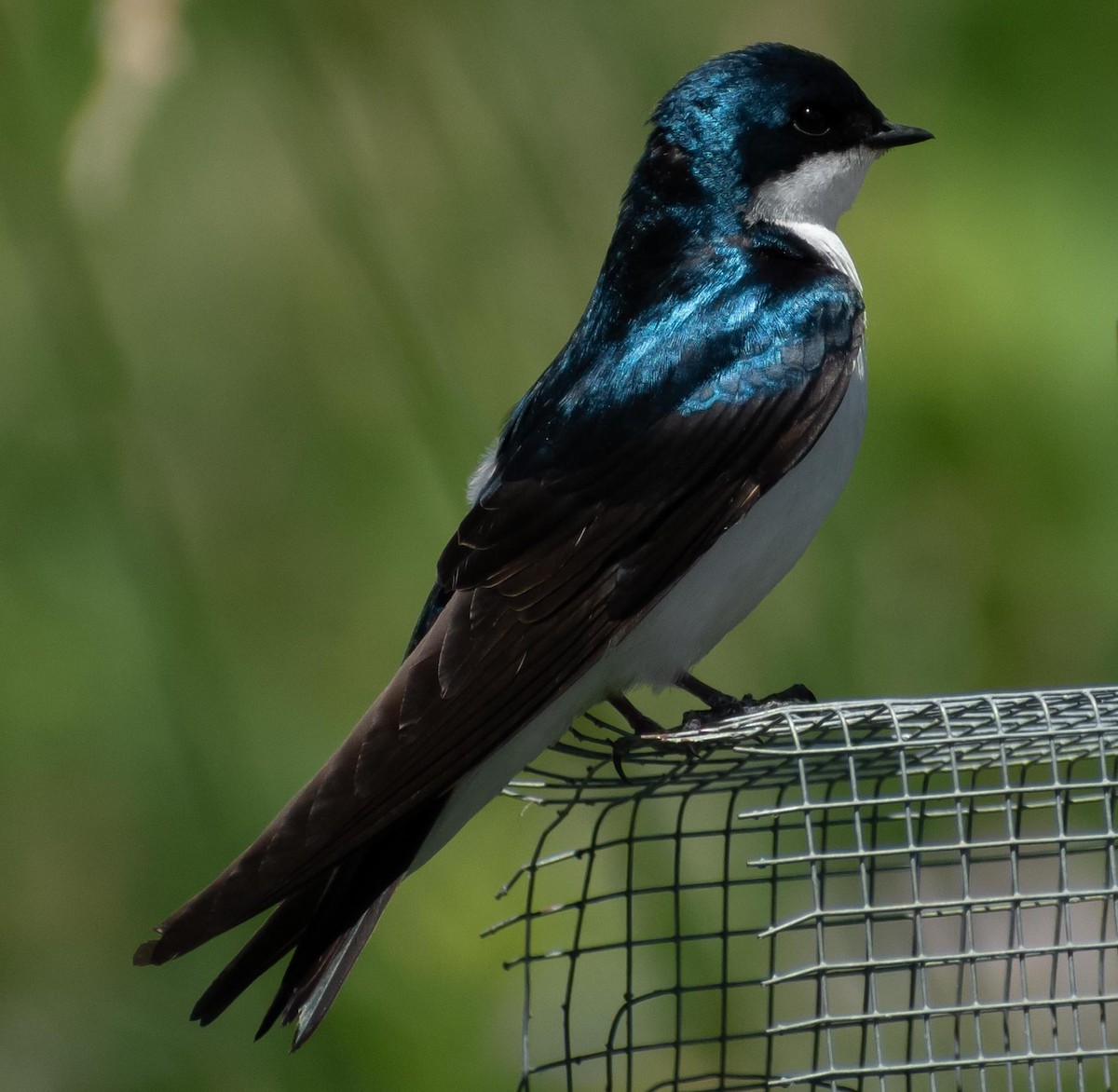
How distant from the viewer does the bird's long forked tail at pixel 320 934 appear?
1673 mm

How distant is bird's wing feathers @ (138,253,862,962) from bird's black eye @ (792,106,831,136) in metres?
0.25

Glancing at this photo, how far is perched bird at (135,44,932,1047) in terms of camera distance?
1726 millimetres

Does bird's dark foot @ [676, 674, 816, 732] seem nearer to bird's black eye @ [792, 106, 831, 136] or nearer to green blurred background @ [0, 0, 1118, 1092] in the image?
green blurred background @ [0, 0, 1118, 1092]

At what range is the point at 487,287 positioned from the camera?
309cm

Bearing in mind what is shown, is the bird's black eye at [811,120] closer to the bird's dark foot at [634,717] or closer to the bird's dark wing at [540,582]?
the bird's dark wing at [540,582]

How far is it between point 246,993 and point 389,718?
845 millimetres

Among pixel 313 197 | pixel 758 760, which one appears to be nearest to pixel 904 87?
pixel 313 197

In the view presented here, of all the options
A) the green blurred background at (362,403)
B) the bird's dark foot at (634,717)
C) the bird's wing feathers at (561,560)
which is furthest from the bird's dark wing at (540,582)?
the green blurred background at (362,403)

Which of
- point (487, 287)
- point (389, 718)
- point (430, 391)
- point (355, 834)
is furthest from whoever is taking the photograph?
point (487, 287)

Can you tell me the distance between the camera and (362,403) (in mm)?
3178

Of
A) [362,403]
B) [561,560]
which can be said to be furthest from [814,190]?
[362,403]

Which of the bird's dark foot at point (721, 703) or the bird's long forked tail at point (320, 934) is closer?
the bird's long forked tail at point (320, 934)

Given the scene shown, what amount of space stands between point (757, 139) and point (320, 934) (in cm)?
111

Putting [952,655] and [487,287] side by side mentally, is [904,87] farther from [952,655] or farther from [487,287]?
[952,655]
